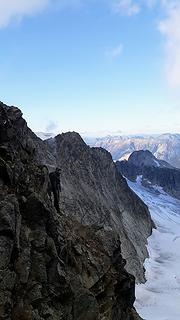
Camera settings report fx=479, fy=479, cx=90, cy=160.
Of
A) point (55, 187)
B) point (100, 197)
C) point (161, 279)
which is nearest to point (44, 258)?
point (55, 187)

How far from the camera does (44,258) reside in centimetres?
1680

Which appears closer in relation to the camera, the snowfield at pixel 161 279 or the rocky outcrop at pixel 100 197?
the snowfield at pixel 161 279

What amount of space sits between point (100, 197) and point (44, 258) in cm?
5302

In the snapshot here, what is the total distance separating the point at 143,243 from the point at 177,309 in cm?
2835

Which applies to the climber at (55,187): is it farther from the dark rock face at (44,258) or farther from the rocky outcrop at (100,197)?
the rocky outcrop at (100,197)

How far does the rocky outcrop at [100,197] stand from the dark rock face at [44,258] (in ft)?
88.6

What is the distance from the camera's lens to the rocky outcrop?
57.5m

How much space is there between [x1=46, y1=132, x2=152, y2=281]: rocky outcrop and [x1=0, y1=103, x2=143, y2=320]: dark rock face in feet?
88.6

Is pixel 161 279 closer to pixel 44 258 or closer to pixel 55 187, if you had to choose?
pixel 55 187

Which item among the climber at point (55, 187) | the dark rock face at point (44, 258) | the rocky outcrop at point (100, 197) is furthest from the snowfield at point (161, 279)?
the dark rock face at point (44, 258)

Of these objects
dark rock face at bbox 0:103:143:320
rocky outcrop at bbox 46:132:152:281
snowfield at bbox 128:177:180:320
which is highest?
dark rock face at bbox 0:103:143:320

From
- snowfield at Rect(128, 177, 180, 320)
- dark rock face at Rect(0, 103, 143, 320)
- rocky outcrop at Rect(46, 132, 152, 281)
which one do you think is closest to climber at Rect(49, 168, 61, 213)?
dark rock face at Rect(0, 103, 143, 320)

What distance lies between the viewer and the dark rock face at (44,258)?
50.1ft

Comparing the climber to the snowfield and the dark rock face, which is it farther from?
the snowfield
